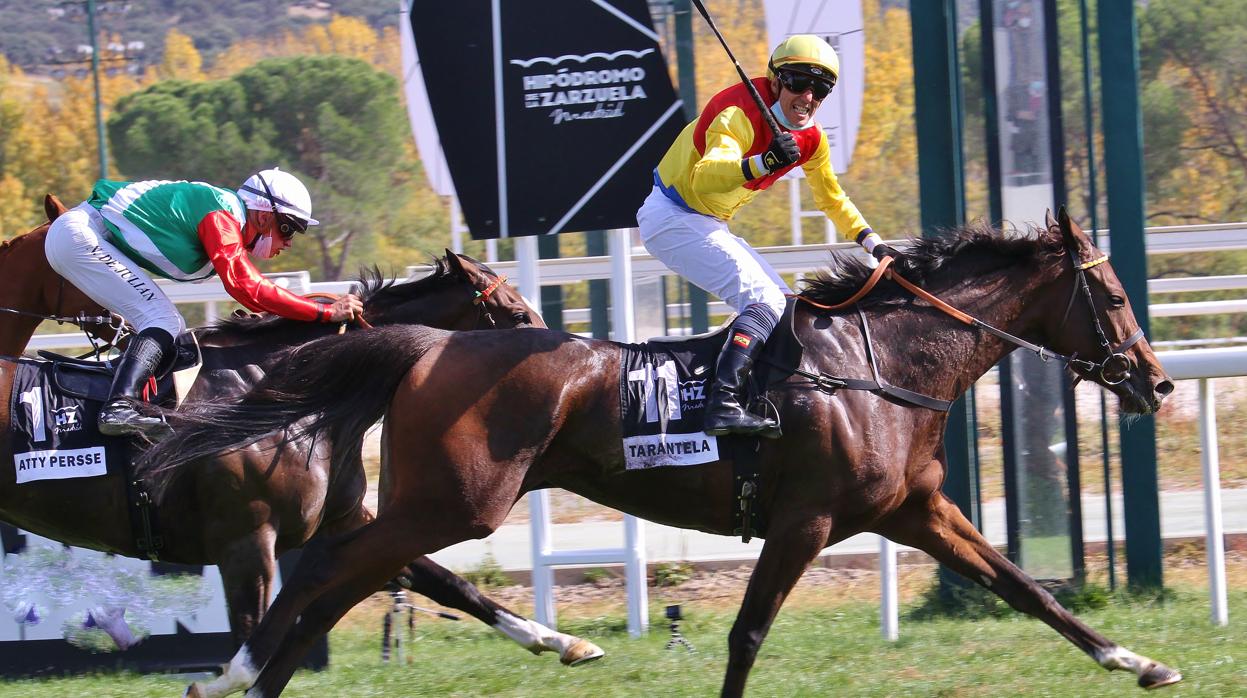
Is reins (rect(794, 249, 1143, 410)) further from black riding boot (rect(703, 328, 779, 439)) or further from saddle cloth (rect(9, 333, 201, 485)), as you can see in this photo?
saddle cloth (rect(9, 333, 201, 485))

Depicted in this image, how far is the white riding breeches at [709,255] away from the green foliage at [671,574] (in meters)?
2.76

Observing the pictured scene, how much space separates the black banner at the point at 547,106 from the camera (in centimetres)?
633

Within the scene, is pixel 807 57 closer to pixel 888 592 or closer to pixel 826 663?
pixel 826 663

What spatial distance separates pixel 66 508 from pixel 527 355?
1.78 meters

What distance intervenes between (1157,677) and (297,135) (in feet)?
98.1

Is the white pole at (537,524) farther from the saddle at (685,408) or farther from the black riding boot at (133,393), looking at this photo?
the black riding boot at (133,393)

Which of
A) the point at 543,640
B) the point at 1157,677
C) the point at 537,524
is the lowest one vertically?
the point at 1157,677

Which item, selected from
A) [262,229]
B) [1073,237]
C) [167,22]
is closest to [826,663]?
[1073,237]

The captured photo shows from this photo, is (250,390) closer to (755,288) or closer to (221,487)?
(221,487)

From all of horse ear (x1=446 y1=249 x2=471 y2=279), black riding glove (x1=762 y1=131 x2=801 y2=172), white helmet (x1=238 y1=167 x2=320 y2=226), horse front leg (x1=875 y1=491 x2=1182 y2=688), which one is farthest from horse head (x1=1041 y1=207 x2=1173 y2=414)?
white helmet (x1=238 y1=167 x2=320 y2=226)

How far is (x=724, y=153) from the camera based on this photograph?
4770 mm

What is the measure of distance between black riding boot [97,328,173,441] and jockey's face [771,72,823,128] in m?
2.37

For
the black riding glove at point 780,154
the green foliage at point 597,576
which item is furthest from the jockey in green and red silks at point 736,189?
the green foliage at point 597,576

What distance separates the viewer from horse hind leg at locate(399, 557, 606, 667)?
5523 millimetres
